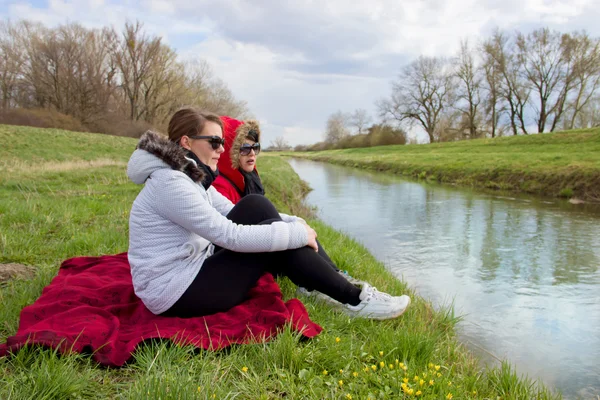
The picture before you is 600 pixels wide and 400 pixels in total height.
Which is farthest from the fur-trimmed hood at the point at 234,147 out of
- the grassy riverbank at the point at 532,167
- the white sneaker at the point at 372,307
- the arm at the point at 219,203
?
the grassy riverbank at the point at 532,167

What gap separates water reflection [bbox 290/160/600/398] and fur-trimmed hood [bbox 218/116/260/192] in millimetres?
2417

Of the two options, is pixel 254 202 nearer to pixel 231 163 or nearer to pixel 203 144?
pixel 203 144

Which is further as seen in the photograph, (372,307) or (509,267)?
(509,267)

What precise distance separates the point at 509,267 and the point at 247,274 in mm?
4383

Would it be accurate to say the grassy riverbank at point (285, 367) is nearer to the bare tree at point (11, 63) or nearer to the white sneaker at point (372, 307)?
the white sneaker at point (372, 307)

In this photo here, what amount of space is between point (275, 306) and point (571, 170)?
1223 centimetres

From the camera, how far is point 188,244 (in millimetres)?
2191

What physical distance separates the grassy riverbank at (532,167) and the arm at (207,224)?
10.9 m

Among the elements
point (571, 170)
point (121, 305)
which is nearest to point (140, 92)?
point (571, 170)

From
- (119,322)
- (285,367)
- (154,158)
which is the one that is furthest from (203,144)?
(285,367)

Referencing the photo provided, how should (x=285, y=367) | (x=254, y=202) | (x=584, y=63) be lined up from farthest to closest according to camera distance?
(x=584, y=63) → (x=254, y=202) → (x=285, y=367)

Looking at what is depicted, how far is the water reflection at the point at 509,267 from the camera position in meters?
3.30

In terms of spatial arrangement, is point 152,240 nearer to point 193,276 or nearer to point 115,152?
point 193,276

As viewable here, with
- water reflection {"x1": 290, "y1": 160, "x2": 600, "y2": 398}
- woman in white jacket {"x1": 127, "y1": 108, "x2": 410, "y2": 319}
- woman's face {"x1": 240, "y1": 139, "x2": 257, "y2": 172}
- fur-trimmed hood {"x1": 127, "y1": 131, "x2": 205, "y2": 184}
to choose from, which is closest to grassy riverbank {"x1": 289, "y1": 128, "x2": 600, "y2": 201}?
water reflection {"x1": 290, "y1": 160, "x2": 600, "y2": 398}
